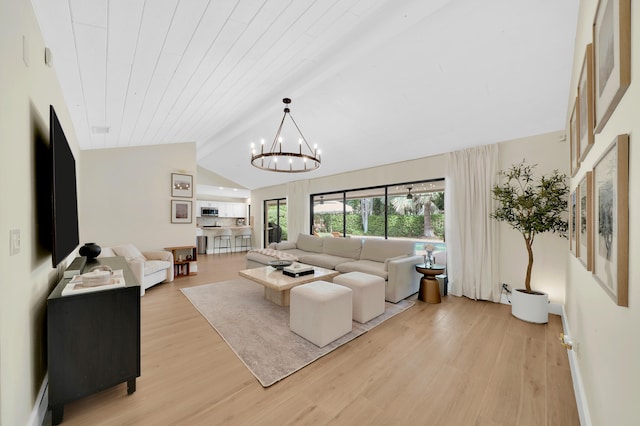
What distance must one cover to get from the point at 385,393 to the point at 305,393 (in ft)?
1.95

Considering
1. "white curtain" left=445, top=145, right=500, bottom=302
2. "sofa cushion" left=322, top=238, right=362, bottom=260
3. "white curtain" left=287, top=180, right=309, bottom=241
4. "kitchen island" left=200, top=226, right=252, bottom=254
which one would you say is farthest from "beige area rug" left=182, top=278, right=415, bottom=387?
"kitchen island" left=200, top=226, right=252, bottom=254

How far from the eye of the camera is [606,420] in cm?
104

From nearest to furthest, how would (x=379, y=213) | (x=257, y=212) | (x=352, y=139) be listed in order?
(x=352, y=139), (x=379, y=213), (x=257, y=212)

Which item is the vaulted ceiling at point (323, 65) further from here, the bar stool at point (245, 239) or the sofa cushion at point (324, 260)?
the bar stool at point (245, 239)

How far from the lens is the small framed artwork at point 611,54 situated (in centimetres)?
78

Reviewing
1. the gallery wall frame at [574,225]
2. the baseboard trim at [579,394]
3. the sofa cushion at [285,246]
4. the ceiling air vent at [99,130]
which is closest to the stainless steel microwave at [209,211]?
the sofa cushion at [285,246]

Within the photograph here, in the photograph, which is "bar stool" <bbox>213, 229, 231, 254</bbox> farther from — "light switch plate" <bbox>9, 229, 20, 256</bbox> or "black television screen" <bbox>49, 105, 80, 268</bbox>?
"light switch plate" <bbox>9, 229, 20, 256</bbox>

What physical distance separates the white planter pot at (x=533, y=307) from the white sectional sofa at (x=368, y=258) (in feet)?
4.58

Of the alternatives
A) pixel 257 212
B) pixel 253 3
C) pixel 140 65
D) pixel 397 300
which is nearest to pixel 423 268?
pixel 397 300

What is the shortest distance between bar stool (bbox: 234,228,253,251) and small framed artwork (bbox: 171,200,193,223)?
4.10 meters

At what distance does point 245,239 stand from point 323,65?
8.21 m

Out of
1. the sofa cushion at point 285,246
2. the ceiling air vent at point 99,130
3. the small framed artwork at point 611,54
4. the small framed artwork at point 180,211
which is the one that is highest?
the ceiling air vent at point 99,130

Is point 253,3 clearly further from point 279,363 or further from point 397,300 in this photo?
point 397,300

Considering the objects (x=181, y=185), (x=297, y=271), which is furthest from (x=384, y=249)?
(x=181, y=185)
